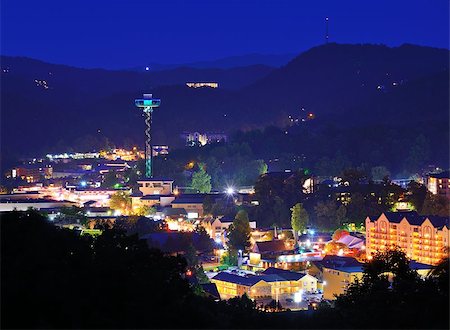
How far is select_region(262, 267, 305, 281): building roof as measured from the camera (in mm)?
10672

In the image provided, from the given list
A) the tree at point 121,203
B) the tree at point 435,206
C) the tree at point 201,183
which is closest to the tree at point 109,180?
the tree at point 201,183

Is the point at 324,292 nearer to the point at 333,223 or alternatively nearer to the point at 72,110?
the point at 333,223

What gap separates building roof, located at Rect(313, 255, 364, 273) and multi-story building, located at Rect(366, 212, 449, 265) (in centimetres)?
74

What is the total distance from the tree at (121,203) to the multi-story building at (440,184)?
6136 mm

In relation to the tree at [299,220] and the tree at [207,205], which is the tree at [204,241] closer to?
the tree at [299,220]

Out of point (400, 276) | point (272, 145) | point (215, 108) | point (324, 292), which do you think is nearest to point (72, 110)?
point (215, 108)

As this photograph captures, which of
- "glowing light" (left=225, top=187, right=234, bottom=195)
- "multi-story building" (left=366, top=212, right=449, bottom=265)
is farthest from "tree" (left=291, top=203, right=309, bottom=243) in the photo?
"glowing light" (left=225, top=187, right=234, bottom=195)

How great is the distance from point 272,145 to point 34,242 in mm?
20765

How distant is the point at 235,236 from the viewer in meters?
13.4

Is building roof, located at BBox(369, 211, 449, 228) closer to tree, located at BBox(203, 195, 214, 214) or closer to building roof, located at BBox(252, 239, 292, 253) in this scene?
building roof, located at BBox(252, 239, 292, 253)

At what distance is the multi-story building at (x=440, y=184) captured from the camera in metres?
17.6

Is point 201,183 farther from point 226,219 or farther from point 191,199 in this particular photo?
point 226,219

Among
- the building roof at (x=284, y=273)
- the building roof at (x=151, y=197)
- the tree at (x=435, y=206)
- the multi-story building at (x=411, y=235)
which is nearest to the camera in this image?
the building roof at (x=284, y=273)

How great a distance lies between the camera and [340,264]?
35.6ft
